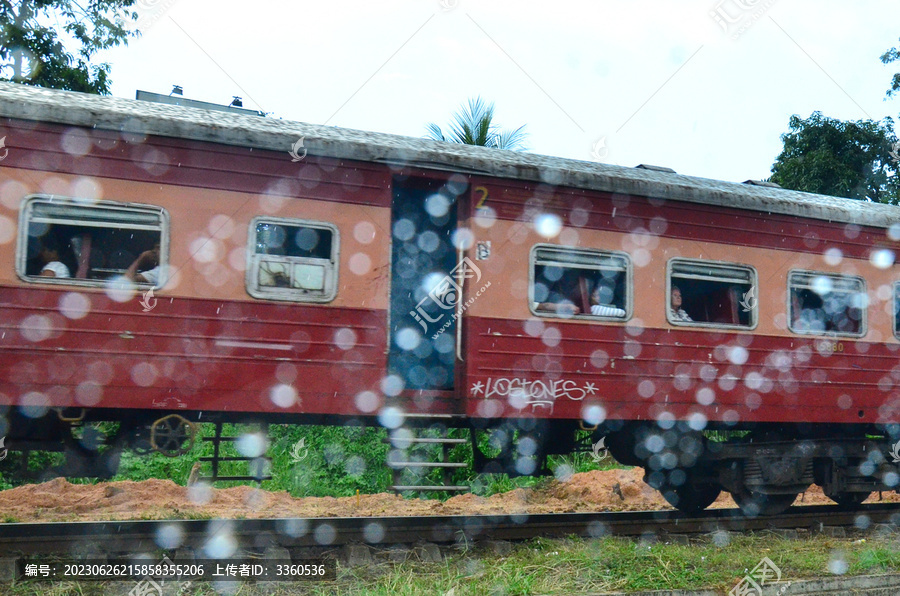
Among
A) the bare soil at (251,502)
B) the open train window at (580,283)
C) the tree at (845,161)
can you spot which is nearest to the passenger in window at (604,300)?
the open train window at (580,283)

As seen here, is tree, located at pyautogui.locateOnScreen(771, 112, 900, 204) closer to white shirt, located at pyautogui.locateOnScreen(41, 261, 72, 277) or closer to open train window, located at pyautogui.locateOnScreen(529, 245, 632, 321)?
open train window, located at pyautogui.locateOnScreen(529, 245, 632, 321)

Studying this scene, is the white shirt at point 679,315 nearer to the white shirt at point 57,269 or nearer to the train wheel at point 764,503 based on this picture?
the train wheel at point 764,503

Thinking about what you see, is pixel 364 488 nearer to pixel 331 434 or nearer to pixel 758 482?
pixel 331 434

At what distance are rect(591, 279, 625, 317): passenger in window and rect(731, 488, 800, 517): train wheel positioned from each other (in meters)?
2.63

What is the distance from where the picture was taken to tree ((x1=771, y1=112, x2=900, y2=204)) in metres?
19.6

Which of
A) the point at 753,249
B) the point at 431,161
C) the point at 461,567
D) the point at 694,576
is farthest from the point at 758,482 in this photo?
the point at 431,161

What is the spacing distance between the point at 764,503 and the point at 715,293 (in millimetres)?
2305

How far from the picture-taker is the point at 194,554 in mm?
6070

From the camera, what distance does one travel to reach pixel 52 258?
19.9ft

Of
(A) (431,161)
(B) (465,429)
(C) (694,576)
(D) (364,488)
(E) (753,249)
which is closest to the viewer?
(C) (694,576)

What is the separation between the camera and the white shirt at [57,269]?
6030 millimetres

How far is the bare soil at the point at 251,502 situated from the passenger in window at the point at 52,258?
Answer: 10.6 feet

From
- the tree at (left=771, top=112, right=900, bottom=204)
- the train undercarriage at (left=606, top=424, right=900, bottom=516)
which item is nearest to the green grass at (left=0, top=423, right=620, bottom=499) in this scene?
the train undercarriage at (left=606, top=424, right=900, bottom=516)

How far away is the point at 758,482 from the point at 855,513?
4.18 ft
